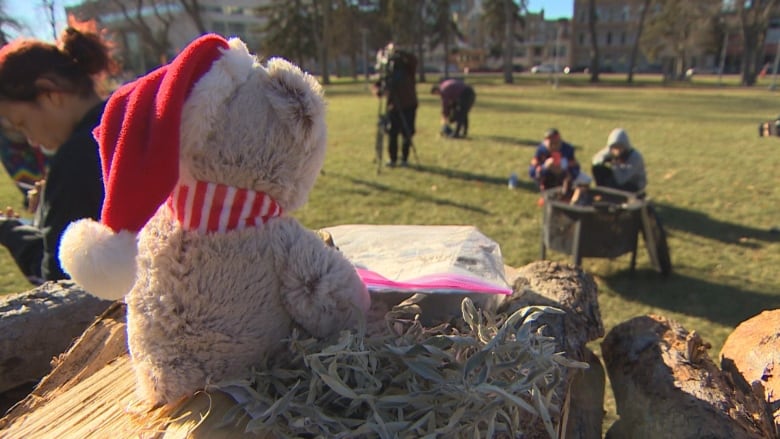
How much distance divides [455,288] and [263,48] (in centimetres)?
4567

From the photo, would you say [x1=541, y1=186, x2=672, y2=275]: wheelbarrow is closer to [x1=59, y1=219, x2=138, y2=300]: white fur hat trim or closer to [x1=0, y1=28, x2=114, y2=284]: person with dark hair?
[x1=0, y1=28, x2=114, y2=284]: person with dark hair

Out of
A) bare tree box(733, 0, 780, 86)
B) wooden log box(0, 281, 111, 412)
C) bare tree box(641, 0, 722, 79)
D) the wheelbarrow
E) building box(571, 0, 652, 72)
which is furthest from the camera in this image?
building box(571, 0, 652, 72)

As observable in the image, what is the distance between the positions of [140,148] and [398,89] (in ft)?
23.6

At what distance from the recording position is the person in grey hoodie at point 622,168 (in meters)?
5.21

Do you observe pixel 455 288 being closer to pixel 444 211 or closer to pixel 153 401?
pixel 153 401

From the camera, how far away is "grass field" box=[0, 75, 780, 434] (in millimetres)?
4055

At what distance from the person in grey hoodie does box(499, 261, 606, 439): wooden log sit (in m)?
3.41

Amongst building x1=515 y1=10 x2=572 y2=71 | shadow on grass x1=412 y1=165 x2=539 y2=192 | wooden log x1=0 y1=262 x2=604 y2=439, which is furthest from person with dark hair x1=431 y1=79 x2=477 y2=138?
building x1=515 y1=10 x2=572 y2=71

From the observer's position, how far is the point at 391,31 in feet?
145

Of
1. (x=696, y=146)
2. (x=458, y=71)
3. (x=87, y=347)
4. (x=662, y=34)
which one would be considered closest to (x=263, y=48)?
(x=458, y=71)

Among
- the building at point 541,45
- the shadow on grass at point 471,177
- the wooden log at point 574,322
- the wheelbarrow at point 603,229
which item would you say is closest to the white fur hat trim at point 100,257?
the wooden log at point 574,322

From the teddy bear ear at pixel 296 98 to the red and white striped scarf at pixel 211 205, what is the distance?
0.20m

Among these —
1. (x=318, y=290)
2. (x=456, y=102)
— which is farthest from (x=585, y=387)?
(x=456, y=102)

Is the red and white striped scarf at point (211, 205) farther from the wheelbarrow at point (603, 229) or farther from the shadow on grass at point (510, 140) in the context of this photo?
the shadow on grass at point (510, 140)
